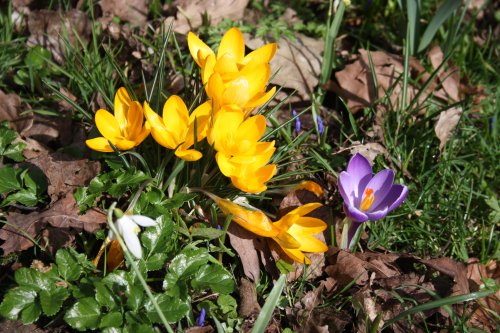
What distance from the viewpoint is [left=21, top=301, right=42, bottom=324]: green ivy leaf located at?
5.35 ft

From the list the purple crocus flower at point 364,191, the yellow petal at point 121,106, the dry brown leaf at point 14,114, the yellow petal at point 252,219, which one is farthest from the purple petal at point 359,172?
the dry brown leaf at point 14,114

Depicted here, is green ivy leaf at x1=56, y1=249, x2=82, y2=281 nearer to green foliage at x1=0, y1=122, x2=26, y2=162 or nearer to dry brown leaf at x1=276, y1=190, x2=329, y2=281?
green foliage at x1=0, y1=122, x2=26, y2=162

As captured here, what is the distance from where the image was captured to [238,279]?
2074 millimetres

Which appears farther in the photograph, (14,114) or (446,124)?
(446,124)

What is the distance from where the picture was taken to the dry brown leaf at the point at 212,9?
3031mm

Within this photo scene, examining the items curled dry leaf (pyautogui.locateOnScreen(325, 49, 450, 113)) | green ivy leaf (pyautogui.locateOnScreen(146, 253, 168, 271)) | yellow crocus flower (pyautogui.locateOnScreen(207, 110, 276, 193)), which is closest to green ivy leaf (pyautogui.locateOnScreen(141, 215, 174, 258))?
green ivy leaf (pyautogui.locateOnScreen(146, 253, 168, 271))

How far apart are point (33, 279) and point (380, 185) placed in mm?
1150

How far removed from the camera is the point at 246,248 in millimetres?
2053

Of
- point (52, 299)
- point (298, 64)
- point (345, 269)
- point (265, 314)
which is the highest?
point (298, 64)

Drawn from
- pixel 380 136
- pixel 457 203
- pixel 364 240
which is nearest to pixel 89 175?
pixel 364 240

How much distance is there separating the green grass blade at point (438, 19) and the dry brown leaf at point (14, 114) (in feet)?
6.07

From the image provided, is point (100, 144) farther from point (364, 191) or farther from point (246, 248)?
point (364, 191)

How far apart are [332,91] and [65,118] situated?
125 centimetres

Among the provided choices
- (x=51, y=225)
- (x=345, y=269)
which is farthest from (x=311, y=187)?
(x=51, y=225)
